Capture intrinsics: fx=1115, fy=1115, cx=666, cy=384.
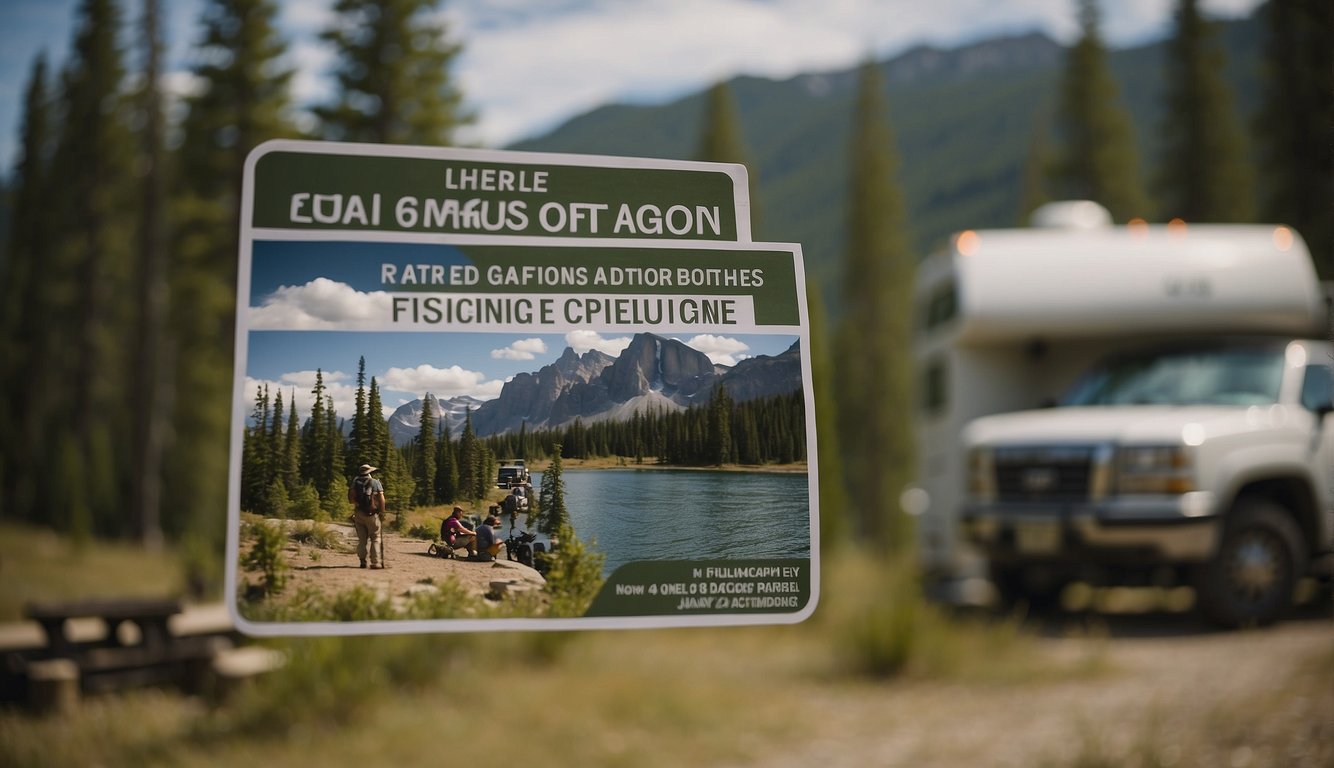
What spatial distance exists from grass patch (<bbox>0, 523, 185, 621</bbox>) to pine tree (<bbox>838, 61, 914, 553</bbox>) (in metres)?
25.7

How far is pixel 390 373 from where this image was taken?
1080mm

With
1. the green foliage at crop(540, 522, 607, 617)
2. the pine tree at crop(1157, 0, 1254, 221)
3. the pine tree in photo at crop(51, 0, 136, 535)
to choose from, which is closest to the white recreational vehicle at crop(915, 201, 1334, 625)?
the green foliage at crop(540, 522, 607, 617)

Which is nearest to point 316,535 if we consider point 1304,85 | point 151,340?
point 1304,85

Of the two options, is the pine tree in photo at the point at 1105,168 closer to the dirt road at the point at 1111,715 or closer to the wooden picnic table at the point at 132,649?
the dirt road at the point at 1111,715

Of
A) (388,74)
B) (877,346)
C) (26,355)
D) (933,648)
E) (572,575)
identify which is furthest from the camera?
(877,346)

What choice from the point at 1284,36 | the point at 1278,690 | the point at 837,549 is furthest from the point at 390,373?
the point at 837,549

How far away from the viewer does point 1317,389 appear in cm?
117

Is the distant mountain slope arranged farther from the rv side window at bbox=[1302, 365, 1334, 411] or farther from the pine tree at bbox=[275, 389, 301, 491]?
the pine tree at bbox=[275, 389, 301, 491]

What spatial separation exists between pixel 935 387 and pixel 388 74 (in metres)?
1.81

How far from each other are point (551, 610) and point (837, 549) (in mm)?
17873

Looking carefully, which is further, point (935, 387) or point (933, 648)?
point (933, 648)

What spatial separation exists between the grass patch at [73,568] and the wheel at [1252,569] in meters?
23.5

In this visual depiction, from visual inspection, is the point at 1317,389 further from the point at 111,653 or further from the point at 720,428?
the point at 111,653

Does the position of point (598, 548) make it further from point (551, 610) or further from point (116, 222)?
point (116, 222)
